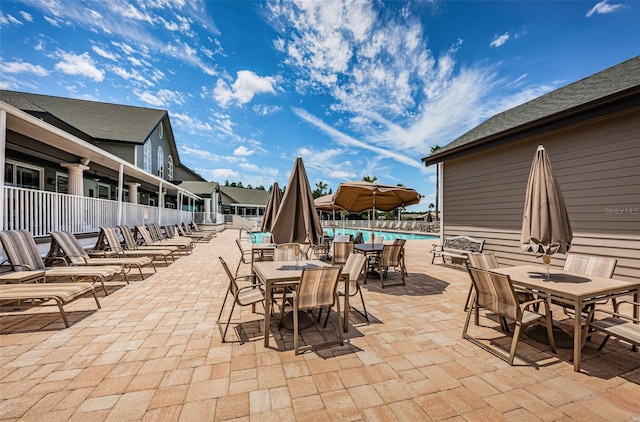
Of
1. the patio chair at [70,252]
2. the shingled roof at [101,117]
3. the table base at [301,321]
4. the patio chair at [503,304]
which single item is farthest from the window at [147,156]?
the patio chair at [503,304]

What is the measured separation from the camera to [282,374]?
248cm

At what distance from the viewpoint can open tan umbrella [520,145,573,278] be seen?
332 centimetres

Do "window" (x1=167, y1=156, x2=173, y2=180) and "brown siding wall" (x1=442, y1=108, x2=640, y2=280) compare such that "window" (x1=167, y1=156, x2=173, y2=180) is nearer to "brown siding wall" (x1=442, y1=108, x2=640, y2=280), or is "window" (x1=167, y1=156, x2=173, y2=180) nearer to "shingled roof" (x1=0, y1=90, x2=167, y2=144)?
"shingled roof" (x1=0, y1=90, x2=167, y2=144)

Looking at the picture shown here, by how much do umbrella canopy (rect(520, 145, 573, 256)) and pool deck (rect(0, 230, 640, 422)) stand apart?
4.05ft

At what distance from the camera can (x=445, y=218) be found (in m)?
9.07

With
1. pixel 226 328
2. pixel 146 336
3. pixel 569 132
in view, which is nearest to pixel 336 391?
pixel 226 328

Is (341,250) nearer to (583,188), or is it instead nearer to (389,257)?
(389,257)

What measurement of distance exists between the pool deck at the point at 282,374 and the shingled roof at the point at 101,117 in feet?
54.5

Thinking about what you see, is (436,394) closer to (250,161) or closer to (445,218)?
(445,218)

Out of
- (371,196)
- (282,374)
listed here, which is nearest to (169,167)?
(371,196)

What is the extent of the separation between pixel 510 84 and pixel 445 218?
25.2 feet

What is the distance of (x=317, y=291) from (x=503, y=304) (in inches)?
84.1

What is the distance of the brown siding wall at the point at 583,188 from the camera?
487cm

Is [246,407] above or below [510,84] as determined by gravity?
below
